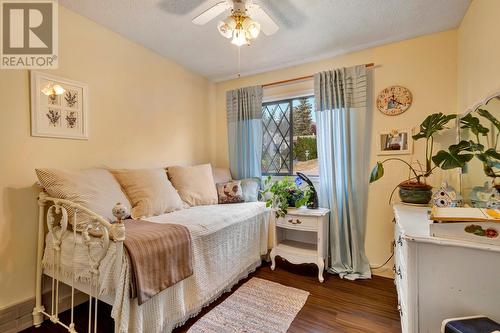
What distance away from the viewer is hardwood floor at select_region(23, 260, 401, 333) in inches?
63.7

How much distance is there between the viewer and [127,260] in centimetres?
119

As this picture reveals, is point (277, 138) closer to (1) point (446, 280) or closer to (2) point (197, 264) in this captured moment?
(2) point (197, 264)

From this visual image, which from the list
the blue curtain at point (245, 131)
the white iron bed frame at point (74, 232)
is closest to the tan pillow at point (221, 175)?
the blue curtain at point (245, 131)

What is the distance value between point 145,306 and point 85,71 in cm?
188

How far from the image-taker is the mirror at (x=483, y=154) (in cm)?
132

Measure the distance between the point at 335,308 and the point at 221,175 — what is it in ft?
5.99

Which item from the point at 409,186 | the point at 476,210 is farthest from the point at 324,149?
the point at 476,210

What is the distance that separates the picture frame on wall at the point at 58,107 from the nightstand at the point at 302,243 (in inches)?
78.6

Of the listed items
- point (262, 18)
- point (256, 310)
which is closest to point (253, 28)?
point (262, 18)

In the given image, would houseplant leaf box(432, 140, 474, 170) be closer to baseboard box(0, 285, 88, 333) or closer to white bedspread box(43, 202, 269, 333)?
white bedspread box(43, 202, 269, 333)

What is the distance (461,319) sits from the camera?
98cm

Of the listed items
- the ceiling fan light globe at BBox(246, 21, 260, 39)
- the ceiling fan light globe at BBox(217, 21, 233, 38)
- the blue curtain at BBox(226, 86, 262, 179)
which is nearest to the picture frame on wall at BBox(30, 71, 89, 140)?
Result: the ceiling fan light globe at BBox(217, 21, 233, 38)

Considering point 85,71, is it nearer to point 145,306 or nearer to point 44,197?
point 44,197

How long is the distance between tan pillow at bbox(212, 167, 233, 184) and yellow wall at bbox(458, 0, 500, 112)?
2.39m
